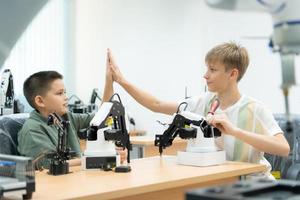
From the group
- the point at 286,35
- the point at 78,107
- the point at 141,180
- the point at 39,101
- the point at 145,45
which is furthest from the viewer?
the point at 145,45

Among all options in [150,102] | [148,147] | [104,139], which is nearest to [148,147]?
[148,147]

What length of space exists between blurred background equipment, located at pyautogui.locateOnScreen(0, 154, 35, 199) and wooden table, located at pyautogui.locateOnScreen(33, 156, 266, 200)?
0.21 feet

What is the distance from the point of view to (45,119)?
2.44 meters

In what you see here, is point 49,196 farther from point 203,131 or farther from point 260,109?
point 260,109

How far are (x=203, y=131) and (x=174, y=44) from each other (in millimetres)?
3094

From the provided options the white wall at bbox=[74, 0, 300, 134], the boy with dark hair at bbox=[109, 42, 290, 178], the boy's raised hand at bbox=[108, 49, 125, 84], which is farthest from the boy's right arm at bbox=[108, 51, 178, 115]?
the white wall at bbox=[74, 0, 300, 134]

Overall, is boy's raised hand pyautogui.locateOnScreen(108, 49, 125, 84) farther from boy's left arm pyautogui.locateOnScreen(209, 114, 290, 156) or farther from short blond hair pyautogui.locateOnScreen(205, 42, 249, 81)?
boy's left arm pyautogui.locateOnScreen(209, 114, 290, 156)

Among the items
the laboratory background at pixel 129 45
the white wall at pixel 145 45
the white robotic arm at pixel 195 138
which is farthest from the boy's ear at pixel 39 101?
the white wall at pixel 145 45

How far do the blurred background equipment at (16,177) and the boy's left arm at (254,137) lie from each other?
94cm

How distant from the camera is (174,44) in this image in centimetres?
521

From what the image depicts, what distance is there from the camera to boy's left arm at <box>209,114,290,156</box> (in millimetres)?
2180

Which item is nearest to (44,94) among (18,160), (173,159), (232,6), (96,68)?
(173,159)

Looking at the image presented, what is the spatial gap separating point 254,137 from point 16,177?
113 centimetres

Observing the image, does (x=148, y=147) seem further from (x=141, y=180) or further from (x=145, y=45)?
(x=141, y=180)
